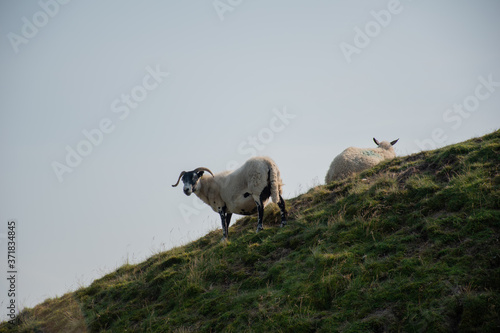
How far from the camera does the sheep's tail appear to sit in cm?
1367

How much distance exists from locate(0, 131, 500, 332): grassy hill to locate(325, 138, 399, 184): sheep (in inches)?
65.6

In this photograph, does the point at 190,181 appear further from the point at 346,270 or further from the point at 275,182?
the point at 346,270

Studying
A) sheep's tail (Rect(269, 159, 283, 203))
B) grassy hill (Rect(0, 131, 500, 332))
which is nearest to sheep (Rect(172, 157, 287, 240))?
sheep's tail (Rect(269, 159, 283, 203))

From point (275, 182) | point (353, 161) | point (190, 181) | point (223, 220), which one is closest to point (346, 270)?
point (275, 182)

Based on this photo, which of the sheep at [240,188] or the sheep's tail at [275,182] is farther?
the sheep at [240,188]

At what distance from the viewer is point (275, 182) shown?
45.4 feet

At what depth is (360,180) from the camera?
47.7 feet

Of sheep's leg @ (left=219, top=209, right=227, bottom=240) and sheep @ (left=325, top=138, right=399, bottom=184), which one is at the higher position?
sheep @ (left=325, top=138, right=399, bottom=184)

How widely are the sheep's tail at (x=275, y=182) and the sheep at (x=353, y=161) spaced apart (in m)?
3.55

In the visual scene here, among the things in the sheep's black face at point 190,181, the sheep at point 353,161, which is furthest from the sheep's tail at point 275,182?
the sheep at point 353,161

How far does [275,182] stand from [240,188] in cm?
165

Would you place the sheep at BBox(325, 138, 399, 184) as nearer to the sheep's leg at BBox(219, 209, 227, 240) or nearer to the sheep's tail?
the sheep's tail

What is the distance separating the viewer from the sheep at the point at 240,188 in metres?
14.1

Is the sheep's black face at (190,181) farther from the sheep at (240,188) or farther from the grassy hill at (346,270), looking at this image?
the grassy hill at (346,270)
